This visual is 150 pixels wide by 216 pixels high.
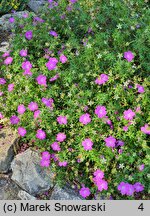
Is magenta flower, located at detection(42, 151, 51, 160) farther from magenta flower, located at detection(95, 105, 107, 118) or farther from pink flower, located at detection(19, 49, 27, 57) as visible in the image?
pink flower, located at detection(19, 49, 27, 57)

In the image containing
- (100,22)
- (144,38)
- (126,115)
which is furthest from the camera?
(100,22)

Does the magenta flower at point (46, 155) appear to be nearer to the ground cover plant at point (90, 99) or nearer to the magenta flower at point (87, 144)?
the ground cover plant at point (90, 99)

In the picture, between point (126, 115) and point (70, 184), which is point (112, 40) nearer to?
point (126, 115)

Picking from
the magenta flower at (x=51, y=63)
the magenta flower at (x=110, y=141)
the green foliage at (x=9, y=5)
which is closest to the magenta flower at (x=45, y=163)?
the magenta flower at (x=110, y=141)

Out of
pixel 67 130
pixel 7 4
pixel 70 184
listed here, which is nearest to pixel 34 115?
pixel 67 130

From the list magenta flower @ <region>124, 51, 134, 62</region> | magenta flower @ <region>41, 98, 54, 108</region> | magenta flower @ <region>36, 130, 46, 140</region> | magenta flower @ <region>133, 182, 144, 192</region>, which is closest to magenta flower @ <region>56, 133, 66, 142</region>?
magenta flower @ <region>36, 130, 46, 140</region>

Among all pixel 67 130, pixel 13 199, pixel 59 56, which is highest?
pixel 59 56
